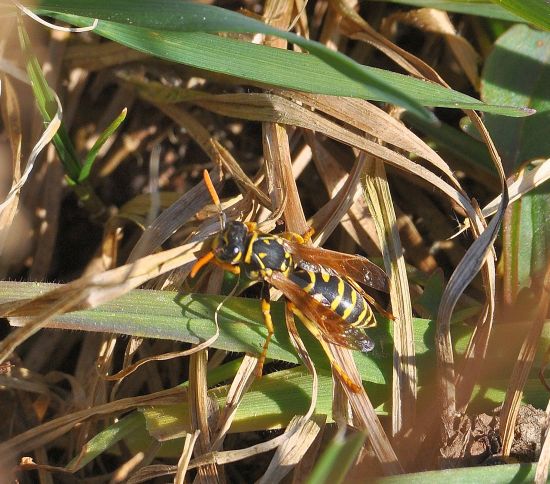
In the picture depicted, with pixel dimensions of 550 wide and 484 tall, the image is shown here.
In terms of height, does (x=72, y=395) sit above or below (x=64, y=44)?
below

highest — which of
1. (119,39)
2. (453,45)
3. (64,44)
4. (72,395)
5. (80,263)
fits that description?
(453,45)

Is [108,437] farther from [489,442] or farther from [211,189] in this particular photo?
[489,442]

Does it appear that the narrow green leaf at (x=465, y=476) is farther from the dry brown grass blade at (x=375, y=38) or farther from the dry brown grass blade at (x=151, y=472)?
the dry brown grass blade at (x=375, y=38)

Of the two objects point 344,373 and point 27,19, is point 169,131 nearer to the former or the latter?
point 27,19

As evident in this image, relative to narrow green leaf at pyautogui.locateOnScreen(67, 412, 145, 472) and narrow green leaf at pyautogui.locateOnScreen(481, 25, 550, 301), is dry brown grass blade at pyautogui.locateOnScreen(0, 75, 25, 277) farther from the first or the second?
narrow green leaf at pyautogui.locateOnScreen(481, 25, 550, 301)

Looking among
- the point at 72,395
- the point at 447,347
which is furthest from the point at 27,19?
the point at 447,347

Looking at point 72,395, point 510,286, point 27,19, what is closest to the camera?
point 510,286

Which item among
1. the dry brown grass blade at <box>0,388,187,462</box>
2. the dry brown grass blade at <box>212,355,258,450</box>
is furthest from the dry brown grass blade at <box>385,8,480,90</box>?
the dry brown grass blade at <box>0,388,187,462</box>
